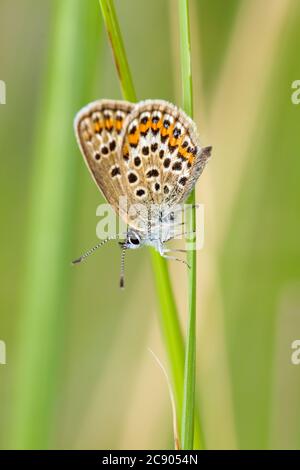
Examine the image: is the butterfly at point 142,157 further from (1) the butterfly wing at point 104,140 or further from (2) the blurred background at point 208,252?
(2) the blurred background at point 208,252

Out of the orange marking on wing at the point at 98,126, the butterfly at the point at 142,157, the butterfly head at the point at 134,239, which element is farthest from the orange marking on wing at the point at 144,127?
the butterfly head at the point at 134,239

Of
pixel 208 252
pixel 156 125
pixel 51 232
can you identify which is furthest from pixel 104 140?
pixel 208 252

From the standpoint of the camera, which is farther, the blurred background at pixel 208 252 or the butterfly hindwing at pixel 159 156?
the blurred background at pixel 208 252

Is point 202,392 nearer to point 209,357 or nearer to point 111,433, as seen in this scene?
point 209,357

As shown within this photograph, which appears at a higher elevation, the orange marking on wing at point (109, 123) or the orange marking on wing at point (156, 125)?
the orange marking on wing at point (156, 125)

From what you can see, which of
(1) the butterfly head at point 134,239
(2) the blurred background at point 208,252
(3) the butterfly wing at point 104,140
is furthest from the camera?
(2) the blurred background at point 208,252

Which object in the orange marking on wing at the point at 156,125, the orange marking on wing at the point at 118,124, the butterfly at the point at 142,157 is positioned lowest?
the butterfly at the point at 142,157

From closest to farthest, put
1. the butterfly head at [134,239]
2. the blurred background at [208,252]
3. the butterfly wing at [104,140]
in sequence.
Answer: the butterfly wing at [104,140] → the butterfly head at [134,239] → the blurred background at [208,252]

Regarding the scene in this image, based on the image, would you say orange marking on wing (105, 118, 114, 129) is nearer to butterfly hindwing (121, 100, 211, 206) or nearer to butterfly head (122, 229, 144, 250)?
butterfly hindwing (121, 100, 211, 206)

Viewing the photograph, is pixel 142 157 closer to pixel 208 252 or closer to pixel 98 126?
pixel 98 126
